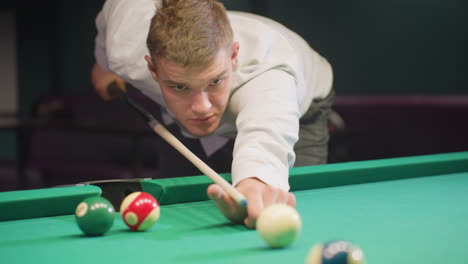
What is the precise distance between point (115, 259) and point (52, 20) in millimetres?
8135

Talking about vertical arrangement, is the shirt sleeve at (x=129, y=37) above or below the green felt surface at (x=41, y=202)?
above

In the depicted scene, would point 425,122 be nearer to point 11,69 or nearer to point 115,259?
point 115,259

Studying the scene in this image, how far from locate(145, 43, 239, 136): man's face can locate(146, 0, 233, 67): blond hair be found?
0.03m

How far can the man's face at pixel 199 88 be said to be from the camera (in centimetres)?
208

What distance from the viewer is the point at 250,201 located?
163 centimetres

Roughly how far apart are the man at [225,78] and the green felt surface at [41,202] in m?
0.39

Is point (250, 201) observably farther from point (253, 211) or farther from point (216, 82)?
point (216, 82)

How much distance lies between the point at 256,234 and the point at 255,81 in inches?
35.9

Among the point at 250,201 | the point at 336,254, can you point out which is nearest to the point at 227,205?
the point at 250,201

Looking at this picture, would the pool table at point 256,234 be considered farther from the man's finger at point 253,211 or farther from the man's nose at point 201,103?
the man's nose at point 201,103

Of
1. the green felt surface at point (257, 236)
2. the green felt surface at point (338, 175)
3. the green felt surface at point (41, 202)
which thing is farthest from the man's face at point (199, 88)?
the green felt surface at point (41, 202)

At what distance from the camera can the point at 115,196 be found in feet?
6.30

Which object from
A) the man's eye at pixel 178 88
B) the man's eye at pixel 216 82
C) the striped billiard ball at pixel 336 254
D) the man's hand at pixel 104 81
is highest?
the striped billiard ball at pixel 336 254

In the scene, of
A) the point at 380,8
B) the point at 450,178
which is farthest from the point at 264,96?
the point at 380,8
